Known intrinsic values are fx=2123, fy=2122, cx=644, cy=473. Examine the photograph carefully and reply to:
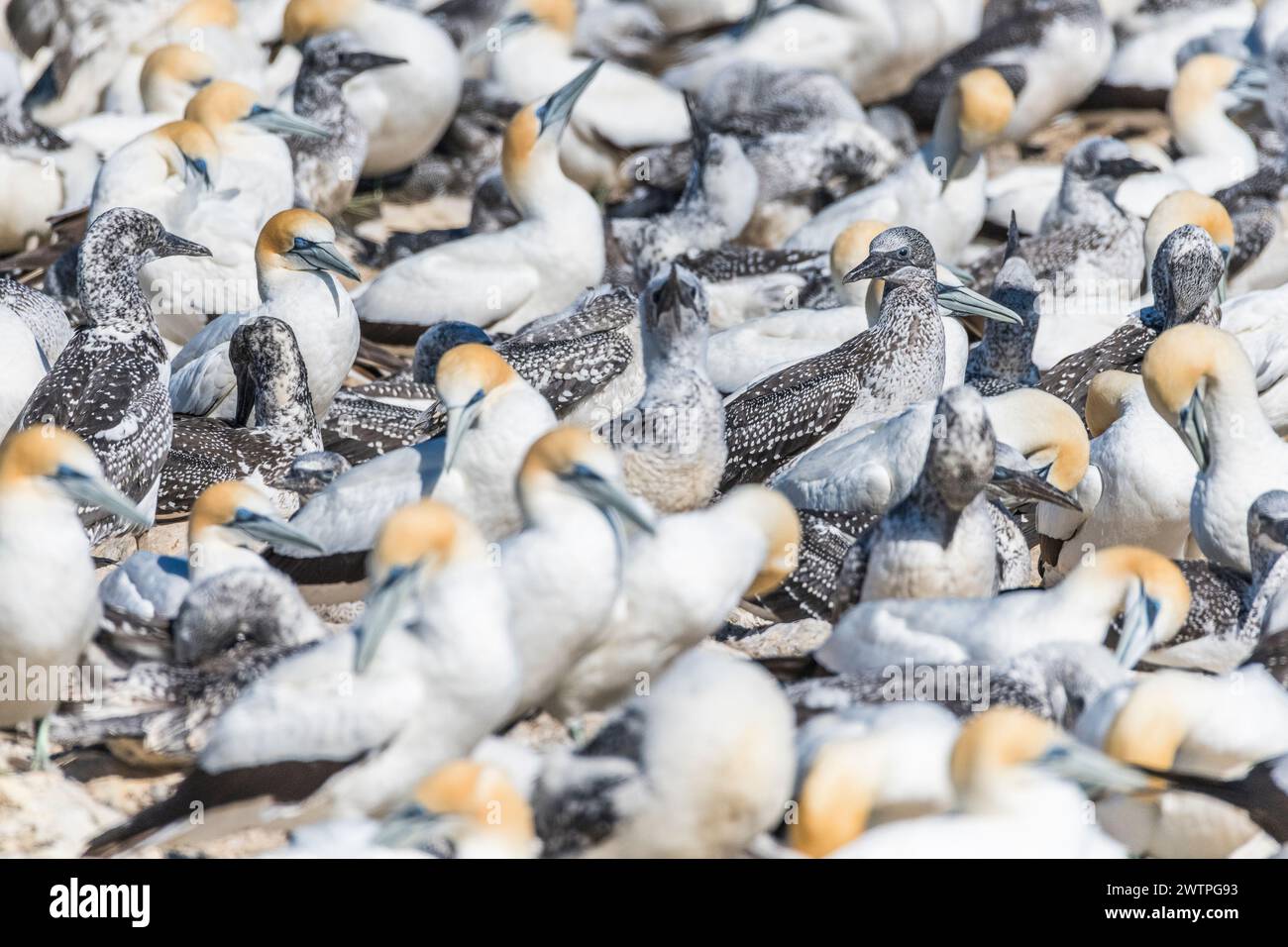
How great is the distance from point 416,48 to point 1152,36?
18.5 ft

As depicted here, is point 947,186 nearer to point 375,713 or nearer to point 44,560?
point 44,560

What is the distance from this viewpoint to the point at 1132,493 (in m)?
8.40

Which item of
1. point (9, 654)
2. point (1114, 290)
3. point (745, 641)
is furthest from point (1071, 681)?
point (1114, 290)

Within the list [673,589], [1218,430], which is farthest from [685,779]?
[1218,430]

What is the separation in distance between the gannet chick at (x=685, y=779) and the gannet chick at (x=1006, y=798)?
0.26m

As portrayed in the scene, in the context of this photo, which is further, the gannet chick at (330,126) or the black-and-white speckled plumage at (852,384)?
the gannet chick at (330,126)

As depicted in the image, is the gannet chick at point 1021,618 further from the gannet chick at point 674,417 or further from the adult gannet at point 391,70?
the adult gannet at point 391,70

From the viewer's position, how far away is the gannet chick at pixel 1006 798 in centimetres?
514

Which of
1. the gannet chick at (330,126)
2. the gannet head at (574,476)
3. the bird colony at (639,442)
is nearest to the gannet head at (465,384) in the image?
the bird colony at (639,442)

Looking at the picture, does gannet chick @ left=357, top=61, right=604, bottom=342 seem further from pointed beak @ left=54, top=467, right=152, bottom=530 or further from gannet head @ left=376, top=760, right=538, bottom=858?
gannet head @ left=376, top=760, right=538, bottom=858

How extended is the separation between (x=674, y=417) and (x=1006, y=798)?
3089 mm

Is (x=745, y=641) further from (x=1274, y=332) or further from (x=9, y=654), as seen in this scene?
(x=1274, y=332)

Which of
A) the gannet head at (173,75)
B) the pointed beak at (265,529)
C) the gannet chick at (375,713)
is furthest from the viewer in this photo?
the gannet head at (173,75)

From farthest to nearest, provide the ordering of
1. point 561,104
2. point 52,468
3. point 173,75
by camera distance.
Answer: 1. point 173,75
2. point 561,104
3. point 52,468
